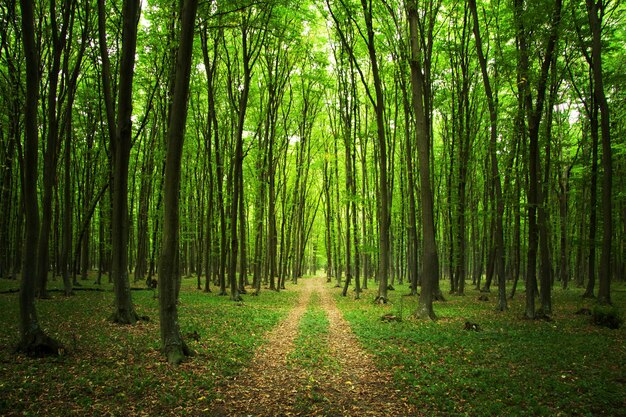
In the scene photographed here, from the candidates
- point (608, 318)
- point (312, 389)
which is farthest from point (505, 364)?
point (608, 318)

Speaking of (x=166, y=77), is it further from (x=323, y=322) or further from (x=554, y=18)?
(x=554, y=18)

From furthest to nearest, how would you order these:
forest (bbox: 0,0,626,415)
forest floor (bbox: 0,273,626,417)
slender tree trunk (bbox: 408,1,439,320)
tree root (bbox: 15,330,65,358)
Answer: slender tree trunk (bbox: 408,1,439,320)
forest (bbox: 0,0,626,415)
tree root (bbox: 15,330,65,358)
forest floor (bbox: 0,273,626,417)

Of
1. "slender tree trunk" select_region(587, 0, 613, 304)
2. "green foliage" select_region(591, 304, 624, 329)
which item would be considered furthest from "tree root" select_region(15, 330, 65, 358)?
"slender tree trunk" select_region(587, 0, 613, 304)

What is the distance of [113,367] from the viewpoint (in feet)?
22.6

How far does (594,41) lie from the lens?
13.3 meters


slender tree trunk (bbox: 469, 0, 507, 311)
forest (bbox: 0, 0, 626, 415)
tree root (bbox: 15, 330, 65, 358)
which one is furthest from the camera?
slender tree trunk (bbox: 469, 0, 507, 311)

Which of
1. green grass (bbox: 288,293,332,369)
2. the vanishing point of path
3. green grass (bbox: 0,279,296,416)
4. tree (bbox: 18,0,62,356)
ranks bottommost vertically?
green grass (bbox: 288,293,332,369)

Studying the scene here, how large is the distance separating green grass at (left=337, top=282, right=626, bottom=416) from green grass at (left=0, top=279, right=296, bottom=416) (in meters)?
3.71

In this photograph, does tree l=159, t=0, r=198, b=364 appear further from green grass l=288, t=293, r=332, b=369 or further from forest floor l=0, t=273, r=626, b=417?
green grass l=288, t=293, r=332, b=369

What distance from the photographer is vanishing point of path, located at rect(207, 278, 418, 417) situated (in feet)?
19.1

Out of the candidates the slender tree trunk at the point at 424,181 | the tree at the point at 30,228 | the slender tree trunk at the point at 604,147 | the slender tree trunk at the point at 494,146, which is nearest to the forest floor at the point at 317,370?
the tree at the point at 30,228

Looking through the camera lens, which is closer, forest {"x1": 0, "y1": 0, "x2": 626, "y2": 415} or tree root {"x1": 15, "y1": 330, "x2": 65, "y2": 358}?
tree root {"x1": 15, "y1": 330, "x2": 65, "y2": 358}

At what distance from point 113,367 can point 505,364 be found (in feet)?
26.2

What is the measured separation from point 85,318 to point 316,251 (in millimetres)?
49263
